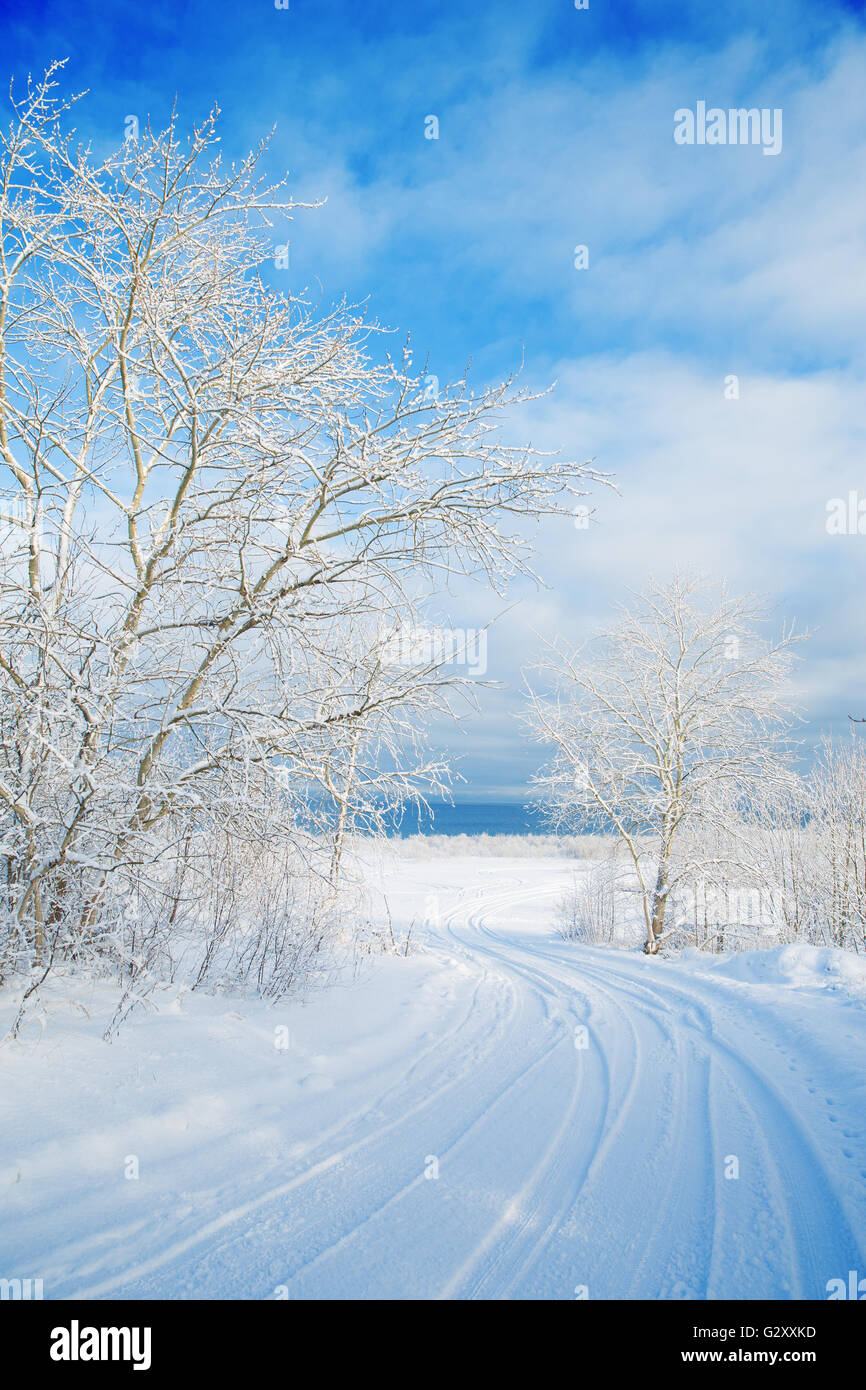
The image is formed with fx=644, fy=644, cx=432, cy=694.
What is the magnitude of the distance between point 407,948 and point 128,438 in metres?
8.68

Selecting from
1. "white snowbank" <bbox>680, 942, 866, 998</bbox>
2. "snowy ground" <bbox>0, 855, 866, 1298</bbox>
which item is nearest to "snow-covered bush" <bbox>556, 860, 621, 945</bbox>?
"white snowbank" <bbox>680, 942, 866, 998</bbox>

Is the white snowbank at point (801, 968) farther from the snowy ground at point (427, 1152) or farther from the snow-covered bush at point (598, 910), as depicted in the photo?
the snow-covered bush at point (598, 910)

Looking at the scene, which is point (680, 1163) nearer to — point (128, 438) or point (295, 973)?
point (295, 973)

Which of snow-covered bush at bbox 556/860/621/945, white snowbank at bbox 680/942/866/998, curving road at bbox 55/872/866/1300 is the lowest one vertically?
snow-covered bush at bbox 556/860/621/945

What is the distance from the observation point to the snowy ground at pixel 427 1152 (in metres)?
2.53

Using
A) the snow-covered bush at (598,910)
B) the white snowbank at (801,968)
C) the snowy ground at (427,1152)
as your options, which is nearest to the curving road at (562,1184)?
the snowy ground at (427,1152)

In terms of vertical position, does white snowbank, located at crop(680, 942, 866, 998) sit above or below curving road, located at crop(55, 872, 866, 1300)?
below

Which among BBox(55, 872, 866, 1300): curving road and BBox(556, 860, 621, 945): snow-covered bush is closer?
BBox(55, 872, 866, 1300): curving road

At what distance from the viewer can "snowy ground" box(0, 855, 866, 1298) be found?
2.53 meters

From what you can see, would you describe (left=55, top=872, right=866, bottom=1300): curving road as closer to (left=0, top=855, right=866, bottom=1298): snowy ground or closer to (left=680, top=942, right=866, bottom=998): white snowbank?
(left=0, top=855, right=866, bottom=1298): snowy ground

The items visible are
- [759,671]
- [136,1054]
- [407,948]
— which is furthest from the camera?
Answer: [759,671]

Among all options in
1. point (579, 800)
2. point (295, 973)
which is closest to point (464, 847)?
point (579, 800)

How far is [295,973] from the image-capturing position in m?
6.77

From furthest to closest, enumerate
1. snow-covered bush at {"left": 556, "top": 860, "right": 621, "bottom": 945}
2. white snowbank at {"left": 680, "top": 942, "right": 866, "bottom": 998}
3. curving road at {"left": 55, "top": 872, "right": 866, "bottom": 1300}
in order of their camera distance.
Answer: snow-covered bush at {"left": 556, "top": 860, "right": 621, "bottom": 945}
white snowbank at {"left": 680, "top": 942, "right": 866, "bottom": 998}
curving road at {"left": 55, "top": 872, "right": 866, "bottom": 1300}
